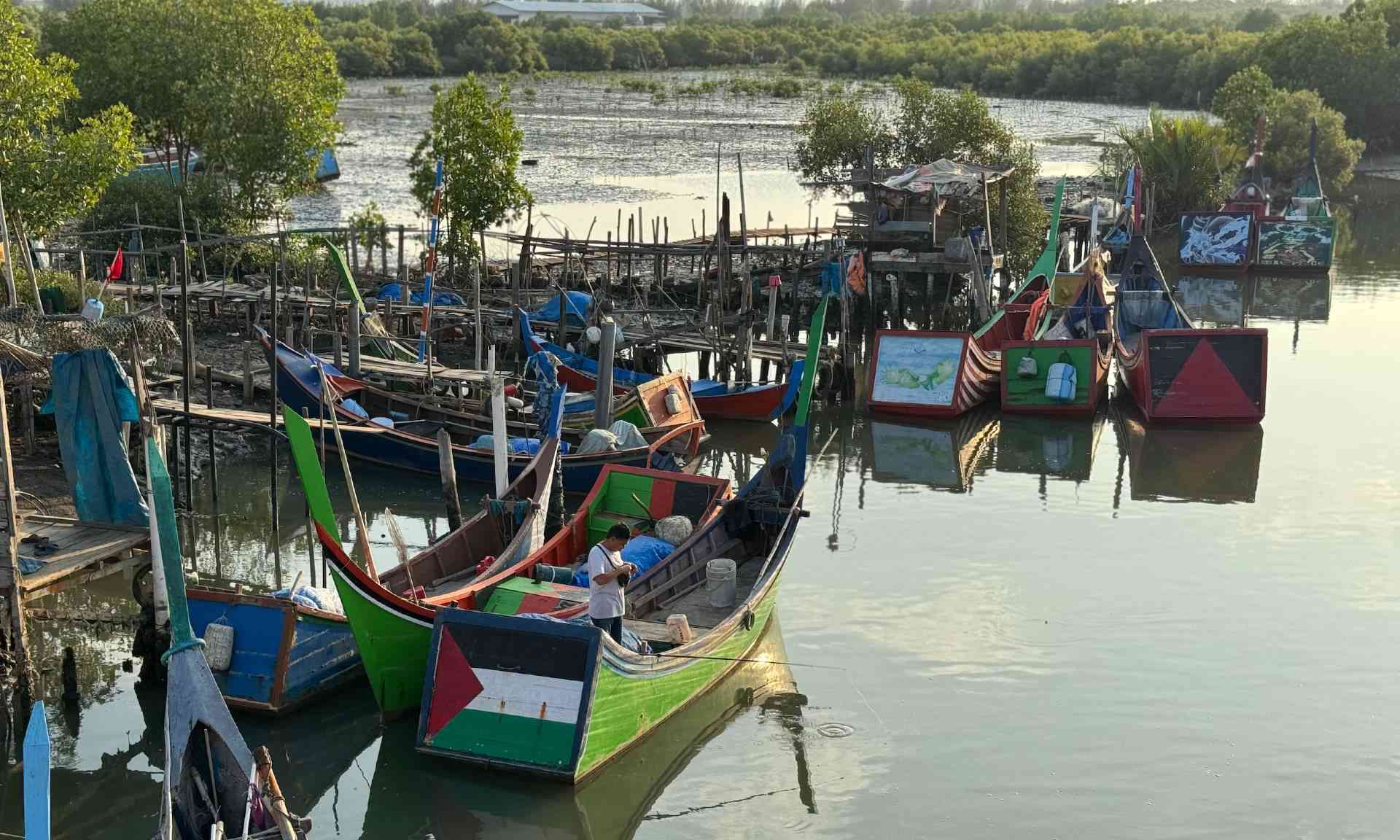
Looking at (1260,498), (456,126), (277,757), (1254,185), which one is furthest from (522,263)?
(1254,185)

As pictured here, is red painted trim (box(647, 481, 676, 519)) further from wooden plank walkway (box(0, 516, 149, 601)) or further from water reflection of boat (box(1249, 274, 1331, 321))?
water reflection of boat (box(1249, 274, 1331, 321))

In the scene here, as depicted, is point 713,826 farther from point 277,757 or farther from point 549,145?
point 549,145

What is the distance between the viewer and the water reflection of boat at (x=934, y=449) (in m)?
19.1

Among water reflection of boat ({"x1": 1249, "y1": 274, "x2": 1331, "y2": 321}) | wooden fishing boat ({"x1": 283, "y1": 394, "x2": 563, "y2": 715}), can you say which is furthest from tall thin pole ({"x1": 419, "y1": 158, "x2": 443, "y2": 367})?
water reflection of boat ({"x1": 1249, "y1": 274, "x2": 1331, "y2": 321})

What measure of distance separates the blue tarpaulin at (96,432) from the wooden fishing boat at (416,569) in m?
1.38

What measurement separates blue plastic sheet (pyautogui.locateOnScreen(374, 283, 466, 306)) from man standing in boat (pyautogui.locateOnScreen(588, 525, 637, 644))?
44.2ft

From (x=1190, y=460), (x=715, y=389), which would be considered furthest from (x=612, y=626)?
(x=1190, y=460)

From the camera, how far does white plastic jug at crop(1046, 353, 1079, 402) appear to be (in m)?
21.2

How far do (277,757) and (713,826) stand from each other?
3.32 meters

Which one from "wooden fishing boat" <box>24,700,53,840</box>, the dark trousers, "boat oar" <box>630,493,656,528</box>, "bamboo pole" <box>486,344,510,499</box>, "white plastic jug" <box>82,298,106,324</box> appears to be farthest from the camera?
"boat oar" <box>630,493,656,528</box>

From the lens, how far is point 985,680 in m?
12.6

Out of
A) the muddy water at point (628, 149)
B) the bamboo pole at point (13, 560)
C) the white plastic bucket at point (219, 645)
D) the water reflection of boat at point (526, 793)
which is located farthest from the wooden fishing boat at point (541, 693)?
the muddy water at point (628, 149)

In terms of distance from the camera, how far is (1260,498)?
714 inches

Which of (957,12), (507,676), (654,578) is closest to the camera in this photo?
(507,676)
